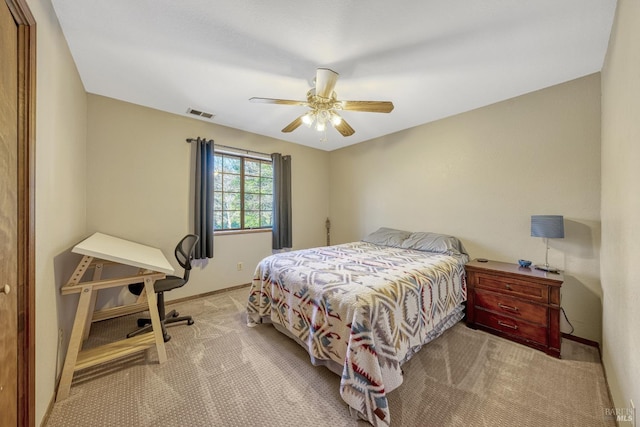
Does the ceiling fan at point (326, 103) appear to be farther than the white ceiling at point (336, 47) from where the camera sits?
Yes

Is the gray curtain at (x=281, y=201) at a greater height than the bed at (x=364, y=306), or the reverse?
the gray curtain at (x=281, y=201)

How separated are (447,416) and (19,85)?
114 inches

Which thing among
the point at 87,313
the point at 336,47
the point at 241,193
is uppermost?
the point at 336,47

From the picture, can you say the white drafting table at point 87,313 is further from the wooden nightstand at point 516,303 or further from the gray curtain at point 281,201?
the wooden nightstand at point 516,303

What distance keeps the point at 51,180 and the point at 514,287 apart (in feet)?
12.3

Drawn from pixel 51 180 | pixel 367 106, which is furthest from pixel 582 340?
pixel 51 180

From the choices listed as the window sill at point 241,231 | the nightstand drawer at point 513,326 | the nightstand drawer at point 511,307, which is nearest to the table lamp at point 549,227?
the nightstand drawer at point 511,307

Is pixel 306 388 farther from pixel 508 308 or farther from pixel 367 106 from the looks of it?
pixel 367 106

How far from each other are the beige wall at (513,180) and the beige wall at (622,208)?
14.5 inches

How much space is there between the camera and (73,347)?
163cm

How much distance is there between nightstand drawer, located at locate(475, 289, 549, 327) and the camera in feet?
6.81

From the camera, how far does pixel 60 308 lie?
1718mm

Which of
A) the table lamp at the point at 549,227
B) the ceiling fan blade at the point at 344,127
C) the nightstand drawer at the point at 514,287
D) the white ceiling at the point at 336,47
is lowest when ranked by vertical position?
the nightstand drawer at the point at 514,287

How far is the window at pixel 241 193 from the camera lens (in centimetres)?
363
